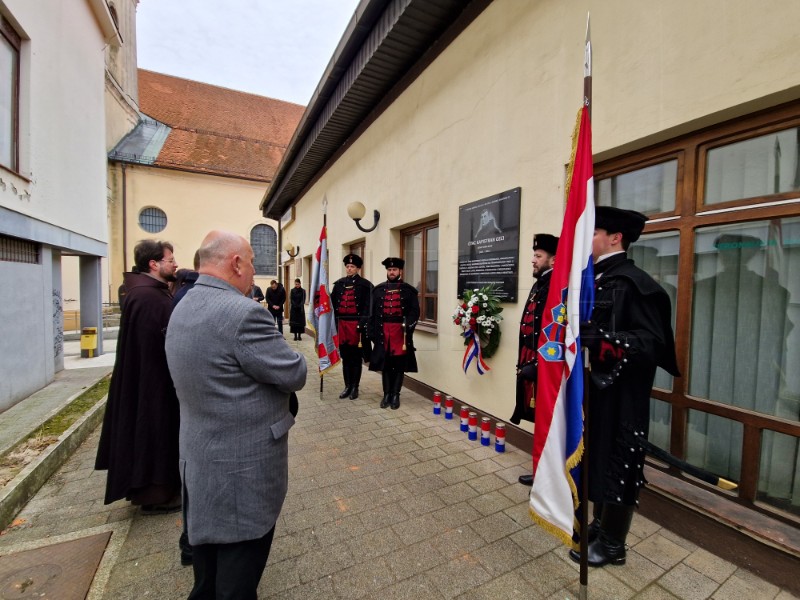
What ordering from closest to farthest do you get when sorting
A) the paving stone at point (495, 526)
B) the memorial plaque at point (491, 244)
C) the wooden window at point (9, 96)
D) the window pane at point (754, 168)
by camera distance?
1. the window pane at point (754, 168)
2. the paving stone at point (495, 526)
3. the memorial plaque at point (491, 244)
4. the wooden window at point (9, 96)

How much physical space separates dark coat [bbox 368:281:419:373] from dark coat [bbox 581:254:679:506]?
2967 millimetres

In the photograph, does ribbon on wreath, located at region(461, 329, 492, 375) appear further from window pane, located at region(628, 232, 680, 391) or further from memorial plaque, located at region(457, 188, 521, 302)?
window pane, located at region(628, 232, 680, 391)

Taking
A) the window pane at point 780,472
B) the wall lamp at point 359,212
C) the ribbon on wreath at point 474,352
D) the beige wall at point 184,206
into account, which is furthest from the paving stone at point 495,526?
the beige wall at point 184,206

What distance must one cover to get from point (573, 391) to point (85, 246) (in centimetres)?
868

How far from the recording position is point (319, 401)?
526 centimetres

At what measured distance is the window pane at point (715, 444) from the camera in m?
2.35

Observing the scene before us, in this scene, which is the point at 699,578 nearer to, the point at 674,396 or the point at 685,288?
the point at 674,396

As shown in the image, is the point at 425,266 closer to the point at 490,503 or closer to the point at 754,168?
the point at 490,503

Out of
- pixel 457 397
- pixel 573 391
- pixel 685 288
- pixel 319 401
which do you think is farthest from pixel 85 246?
pixel 685 288

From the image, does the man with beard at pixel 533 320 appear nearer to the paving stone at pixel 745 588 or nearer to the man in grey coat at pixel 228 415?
the paving stone at pixel 745 588

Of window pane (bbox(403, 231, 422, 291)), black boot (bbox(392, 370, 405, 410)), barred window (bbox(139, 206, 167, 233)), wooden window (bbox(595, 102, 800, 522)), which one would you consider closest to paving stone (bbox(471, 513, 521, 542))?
wooden window (bbox(595, 102, 800, 522))

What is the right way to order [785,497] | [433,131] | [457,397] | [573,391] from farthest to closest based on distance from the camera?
[433,131], [457,397], [785,497], [573,391]

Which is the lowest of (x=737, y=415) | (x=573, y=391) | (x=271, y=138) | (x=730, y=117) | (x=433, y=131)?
(x=737, y=415)

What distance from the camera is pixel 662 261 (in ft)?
8.94
